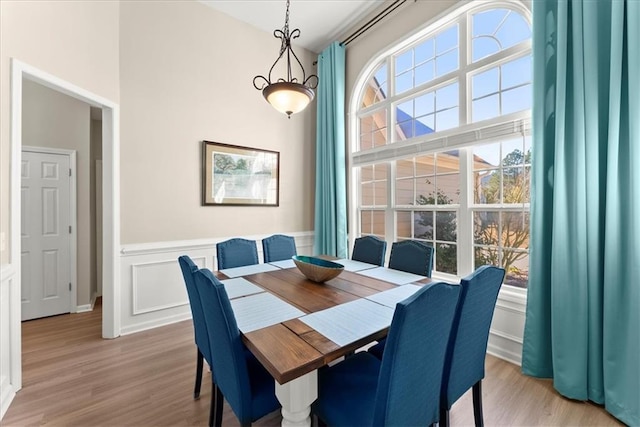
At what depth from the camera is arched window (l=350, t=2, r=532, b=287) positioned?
92.7 inches

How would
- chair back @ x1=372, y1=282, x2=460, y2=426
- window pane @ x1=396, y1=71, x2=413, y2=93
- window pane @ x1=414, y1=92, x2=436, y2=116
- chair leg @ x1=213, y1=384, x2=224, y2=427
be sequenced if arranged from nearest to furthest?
chair back @ x1=372, y1=282, x2=460, y2=426, chair leg @ x1=213, y1=384, x2=224, y2=427, window pane @ x1=414, y1=92, x2=436, y2=116, window pane @ x1=396, y1=71, x2=413, y2=93

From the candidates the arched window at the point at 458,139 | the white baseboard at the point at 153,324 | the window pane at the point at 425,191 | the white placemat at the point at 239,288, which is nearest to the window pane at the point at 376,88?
the arched window at the point at 458,139

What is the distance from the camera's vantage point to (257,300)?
1.60m

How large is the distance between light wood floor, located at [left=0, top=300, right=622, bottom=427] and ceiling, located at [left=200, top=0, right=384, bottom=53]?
12.1 feet

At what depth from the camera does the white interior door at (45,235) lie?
3.12m

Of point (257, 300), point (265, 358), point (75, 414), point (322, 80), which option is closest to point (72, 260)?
point (75, 414)

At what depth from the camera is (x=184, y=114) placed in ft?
10.2

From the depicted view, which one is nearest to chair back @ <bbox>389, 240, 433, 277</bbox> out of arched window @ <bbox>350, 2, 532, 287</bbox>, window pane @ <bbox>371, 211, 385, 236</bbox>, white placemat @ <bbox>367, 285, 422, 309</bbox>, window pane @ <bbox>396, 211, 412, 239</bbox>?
white placemat @ <bbox>367, 285, 422, 309</bbox>

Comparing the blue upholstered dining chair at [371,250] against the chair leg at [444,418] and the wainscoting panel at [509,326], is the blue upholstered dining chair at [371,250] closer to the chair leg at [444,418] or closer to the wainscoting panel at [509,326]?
the wainscoting panel at [509,326]

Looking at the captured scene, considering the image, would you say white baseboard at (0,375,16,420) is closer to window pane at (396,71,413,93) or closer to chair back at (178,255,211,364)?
chair back at (178,255,211,364)

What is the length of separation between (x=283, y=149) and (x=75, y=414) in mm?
3198

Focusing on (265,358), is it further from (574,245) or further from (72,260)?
(72,260)

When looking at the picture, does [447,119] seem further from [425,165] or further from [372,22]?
[372,22]

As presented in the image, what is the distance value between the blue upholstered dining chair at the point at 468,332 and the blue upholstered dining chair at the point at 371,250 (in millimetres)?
1200
